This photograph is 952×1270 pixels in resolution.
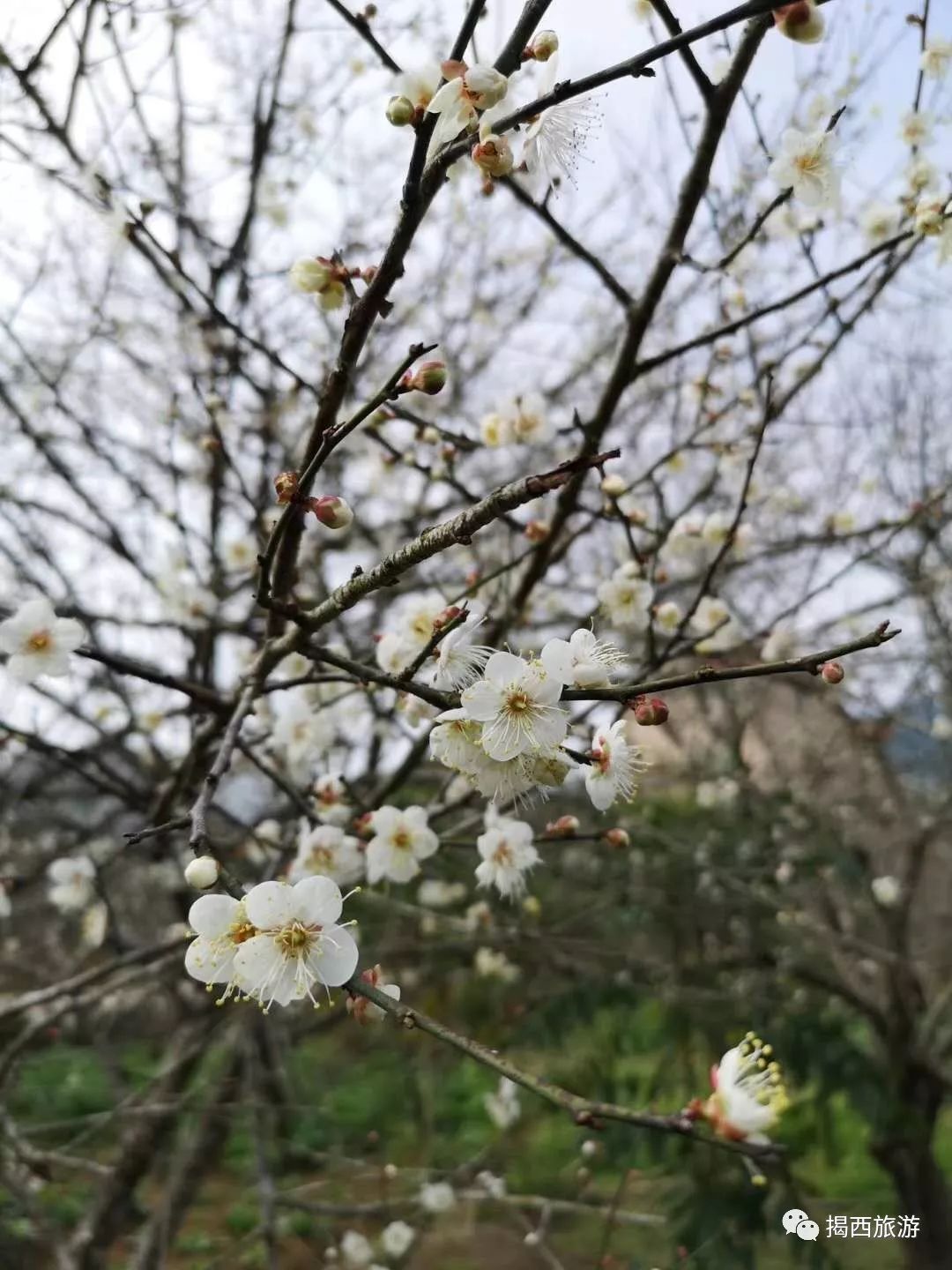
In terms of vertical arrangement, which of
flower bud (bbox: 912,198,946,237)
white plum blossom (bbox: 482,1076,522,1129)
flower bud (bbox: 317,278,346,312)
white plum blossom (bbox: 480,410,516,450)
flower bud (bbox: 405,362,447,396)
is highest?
flower bud (bbox: 912,198,946,237)

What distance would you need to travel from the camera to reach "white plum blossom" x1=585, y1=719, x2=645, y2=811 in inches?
44.6

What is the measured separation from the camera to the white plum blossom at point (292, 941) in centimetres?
99

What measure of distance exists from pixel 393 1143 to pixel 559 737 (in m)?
6.00

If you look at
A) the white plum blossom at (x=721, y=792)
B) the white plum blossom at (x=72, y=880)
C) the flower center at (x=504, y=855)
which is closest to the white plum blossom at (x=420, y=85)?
the flower center at (x=504, y=855)

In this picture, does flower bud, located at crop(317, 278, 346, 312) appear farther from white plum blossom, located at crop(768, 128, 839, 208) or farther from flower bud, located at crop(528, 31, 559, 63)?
white plum blossom, located at crop(768, 128, 839, 208)

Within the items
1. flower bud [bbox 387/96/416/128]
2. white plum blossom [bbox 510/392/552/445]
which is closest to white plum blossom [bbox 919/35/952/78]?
white plum blossom [bbox 510/392/552/445]

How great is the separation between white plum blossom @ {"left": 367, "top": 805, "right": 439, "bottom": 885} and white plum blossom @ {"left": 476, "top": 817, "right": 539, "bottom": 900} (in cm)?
11

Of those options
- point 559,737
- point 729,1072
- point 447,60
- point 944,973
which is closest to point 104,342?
point 447,60

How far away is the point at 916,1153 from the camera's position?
4047 mm

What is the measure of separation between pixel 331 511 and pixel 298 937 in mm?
485

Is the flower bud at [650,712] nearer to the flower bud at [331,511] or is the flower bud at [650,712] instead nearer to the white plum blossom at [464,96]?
the flower bud at [331,511]

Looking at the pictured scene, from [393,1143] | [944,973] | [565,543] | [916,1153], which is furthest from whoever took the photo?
[944,973]

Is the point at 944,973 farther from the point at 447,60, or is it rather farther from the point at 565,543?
the point at 447,60

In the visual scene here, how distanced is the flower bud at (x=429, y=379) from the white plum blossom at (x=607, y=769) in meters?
0.49
